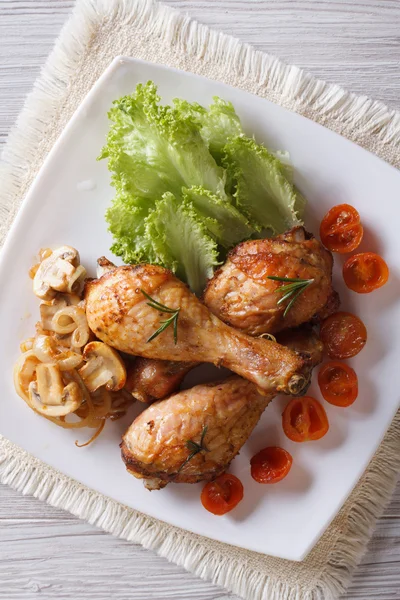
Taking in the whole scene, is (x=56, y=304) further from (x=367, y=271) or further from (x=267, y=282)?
(x=367, y=271)

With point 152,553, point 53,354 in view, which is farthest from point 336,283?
point 152,553

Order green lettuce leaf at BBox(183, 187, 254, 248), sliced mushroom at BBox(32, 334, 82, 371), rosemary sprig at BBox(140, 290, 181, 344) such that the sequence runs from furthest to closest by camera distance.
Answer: sliced mushroom at BBox(32, 334, 82, 371) → green lettuce leaf at BBox(183, 187, 254, 248) → rosemary sprig at BBox(140, 290, 181, 344)

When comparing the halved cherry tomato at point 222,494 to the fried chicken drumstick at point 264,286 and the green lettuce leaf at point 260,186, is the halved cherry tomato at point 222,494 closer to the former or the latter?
the fried chicken drumstick at point 264,286

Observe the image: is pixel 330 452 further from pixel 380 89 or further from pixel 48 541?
pixel 380 89

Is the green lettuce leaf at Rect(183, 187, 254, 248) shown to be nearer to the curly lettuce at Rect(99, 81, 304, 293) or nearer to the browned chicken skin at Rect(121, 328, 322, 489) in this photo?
the curly lettuce at Rect(99, 81, 304, 293)

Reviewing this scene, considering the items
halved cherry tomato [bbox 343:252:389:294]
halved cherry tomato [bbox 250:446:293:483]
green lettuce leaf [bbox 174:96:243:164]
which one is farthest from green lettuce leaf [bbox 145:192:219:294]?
halved cherry tomato [bbox 250:446:293:483]

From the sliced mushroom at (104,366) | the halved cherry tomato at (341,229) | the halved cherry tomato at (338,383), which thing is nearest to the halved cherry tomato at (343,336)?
the halved cherry tomato at (338,383)
